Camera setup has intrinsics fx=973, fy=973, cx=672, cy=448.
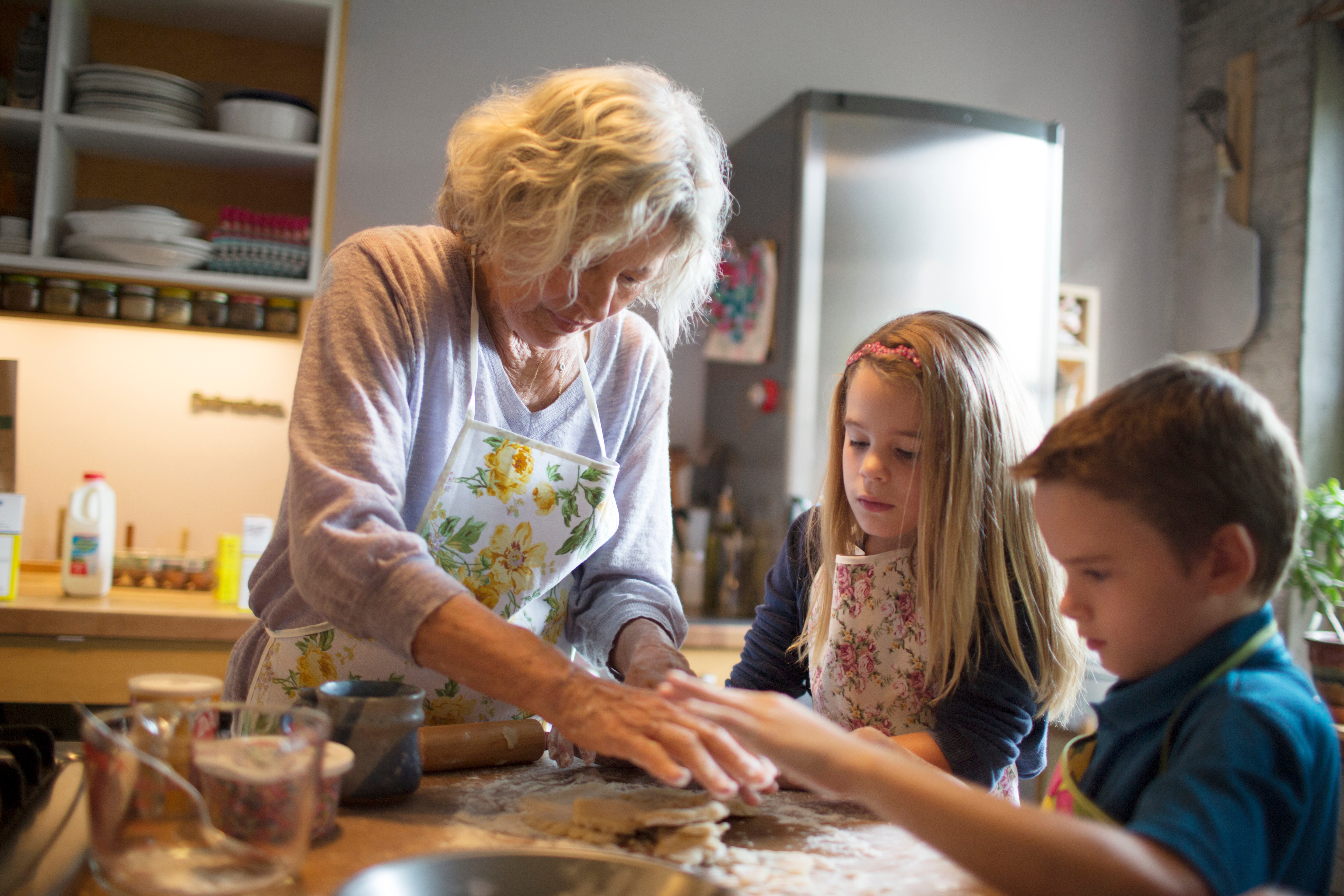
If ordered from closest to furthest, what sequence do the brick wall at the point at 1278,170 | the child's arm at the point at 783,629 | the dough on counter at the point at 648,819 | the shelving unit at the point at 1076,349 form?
the dough on counter at the point at 648,819, the child's arm at the point at 783,629, the brick wall at the point at 1278,170, the shelving unit at the point at 1076,349

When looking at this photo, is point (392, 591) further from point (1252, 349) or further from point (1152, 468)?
point (1252, 349)

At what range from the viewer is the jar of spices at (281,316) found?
2.58 metres

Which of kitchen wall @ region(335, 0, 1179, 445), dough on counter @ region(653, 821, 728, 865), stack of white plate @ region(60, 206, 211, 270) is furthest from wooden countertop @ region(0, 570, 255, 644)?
dough on counter @ region(653, 821, 728, 865)

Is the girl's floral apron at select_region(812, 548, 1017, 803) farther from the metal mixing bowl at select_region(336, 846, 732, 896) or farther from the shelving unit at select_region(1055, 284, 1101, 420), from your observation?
the shelving unit at select_region(1055, 284, 1101, 420)

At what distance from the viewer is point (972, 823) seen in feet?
2.14

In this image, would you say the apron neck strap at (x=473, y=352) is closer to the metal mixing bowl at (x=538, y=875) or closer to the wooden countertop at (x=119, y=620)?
the metal mixing bowl at (x=538, y=875)

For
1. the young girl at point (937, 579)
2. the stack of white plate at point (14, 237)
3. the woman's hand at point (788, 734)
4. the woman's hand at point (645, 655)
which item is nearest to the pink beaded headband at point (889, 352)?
the young girl at point (937, 579)

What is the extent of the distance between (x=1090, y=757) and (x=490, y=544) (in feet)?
2.29

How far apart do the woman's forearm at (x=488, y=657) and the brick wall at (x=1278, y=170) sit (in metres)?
2.74

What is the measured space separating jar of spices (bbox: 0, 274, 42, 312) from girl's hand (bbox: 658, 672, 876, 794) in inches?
93.0

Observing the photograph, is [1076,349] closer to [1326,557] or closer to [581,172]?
[1326,557]

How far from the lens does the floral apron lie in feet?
2.40

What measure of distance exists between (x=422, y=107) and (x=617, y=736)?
2.38m

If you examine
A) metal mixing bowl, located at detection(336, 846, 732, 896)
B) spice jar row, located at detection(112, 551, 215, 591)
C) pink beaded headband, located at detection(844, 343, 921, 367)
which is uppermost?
pink beaded headband, located at detection(844, 343, 921, 367)
